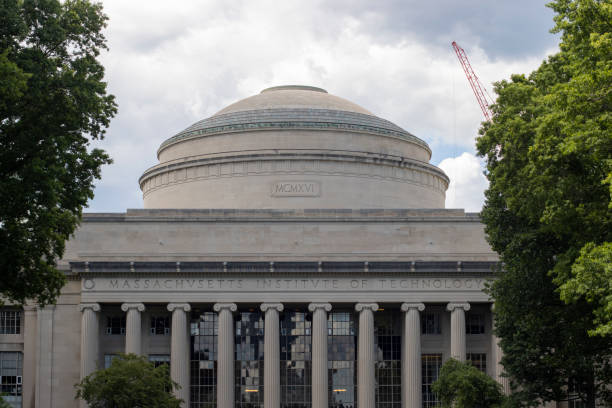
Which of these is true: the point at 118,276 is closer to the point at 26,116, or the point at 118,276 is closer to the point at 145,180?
the point at 145,180

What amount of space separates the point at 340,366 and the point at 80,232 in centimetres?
2153

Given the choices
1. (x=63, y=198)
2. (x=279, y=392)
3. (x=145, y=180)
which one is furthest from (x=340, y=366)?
(x=63, y=198)

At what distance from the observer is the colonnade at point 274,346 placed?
6962cm

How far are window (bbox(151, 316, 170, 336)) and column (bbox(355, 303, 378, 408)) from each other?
14.0m

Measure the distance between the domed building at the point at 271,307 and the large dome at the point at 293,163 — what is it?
5757 mm

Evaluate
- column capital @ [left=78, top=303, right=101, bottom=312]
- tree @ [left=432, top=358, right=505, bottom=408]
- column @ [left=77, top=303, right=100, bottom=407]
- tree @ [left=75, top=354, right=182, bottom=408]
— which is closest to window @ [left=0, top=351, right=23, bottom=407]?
column @ [left=77, top=303, right=100, bottom=407]

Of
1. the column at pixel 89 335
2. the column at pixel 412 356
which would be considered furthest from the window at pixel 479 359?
the column at pixel 89 335

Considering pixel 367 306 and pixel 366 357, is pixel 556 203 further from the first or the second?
pixel 366 357

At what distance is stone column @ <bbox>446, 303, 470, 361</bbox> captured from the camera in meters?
70.3

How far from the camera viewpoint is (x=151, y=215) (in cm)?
7481

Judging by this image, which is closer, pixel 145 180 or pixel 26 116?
pixel 26 116

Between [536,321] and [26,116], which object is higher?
[26,116]

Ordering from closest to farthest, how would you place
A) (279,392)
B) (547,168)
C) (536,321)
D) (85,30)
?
(547,168), (85,30), (536,321), (279,392)

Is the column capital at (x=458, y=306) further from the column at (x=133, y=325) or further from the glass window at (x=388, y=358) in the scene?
the column at (x=133, y=325)
